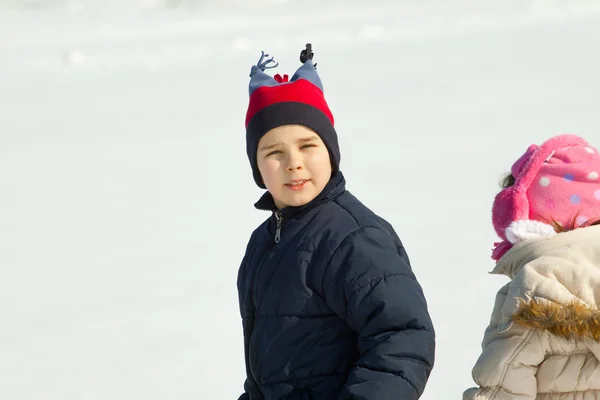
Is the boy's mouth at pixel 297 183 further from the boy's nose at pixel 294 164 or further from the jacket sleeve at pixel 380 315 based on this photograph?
the jacket sleeve at pixel 380 315

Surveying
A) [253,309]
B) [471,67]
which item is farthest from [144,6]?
[253,309]

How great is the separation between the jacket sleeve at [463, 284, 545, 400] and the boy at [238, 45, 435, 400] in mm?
221

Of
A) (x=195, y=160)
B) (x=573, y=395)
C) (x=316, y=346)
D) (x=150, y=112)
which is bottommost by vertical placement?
(x=573, y=395)

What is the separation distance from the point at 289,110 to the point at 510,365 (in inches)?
30.6

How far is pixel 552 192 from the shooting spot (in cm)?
222

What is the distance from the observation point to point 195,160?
23.1ft

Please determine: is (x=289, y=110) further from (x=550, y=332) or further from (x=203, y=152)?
(x=203, y=152)

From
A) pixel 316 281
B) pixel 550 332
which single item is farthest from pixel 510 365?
pixel 316 281

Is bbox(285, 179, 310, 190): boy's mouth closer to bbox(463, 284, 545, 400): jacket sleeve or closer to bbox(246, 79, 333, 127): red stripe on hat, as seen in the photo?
bbox(246, 79, 333, 127): red stripe on hat

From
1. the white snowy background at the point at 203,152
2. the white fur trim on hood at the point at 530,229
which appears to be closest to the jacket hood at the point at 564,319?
the white fur trim on hood at the point at 530,229

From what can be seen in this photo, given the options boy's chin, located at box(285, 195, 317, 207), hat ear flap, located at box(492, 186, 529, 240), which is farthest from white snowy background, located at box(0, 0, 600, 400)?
boy's chin, located at box(285, 195, 317, 207)

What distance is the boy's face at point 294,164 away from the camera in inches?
84.8

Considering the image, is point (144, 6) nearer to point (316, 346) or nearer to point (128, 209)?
point (128, 209)

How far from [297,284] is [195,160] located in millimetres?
5084
